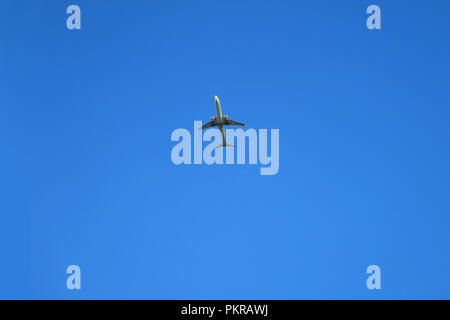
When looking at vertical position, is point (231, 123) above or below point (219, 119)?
below

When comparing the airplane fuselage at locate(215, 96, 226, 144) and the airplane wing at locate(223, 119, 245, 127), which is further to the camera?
the airplane wing at locate(223, 119, 245, 127)

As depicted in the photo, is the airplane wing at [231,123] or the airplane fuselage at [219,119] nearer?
the airplane fuselage at [219,119]

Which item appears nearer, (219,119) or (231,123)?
(219,119)
